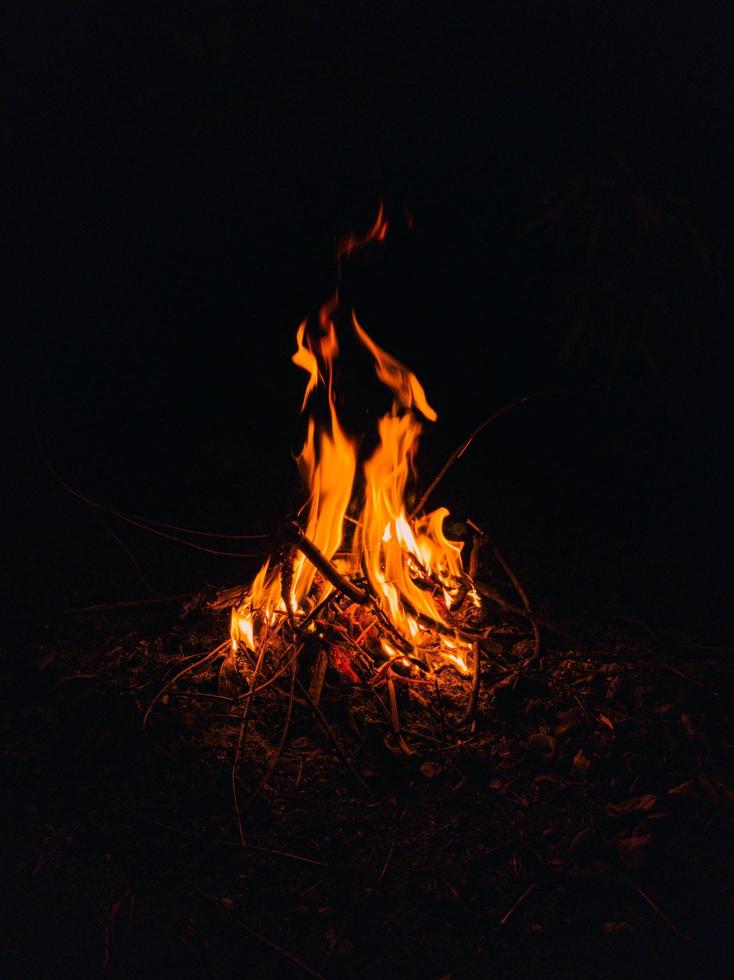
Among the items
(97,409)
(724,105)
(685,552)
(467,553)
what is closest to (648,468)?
(685,552)

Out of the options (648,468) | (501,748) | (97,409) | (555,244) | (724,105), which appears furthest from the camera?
(97,409)

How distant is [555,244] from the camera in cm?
333

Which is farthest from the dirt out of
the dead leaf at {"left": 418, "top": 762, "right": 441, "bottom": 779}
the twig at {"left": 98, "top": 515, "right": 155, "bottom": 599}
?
the twig at {"left": 98, "top": 515, "right": 155, "bottom": 599}

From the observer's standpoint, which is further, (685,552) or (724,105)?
(685,552)

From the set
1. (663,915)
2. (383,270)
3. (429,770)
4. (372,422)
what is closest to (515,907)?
(663,915)

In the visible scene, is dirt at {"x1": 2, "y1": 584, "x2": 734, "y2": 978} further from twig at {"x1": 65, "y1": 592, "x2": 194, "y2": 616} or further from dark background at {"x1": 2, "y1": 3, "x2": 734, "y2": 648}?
dark background at {"x1": 2, "y1": 3, "x2": 734, "y2": 648}

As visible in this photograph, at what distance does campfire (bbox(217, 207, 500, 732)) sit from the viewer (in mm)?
2807

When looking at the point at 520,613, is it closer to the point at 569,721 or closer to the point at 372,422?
the point at 569,721

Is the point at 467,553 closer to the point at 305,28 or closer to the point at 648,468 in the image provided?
the point at 648,468

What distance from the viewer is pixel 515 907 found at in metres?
2.09

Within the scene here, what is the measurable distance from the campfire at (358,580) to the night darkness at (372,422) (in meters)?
0.19

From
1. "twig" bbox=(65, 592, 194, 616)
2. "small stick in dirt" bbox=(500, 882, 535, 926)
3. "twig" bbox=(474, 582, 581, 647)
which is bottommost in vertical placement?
"small stick in dirt" bbox=(500, 882, 535, 926)

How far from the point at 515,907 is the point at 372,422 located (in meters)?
2.19

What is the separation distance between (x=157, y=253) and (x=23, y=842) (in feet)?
8.26
